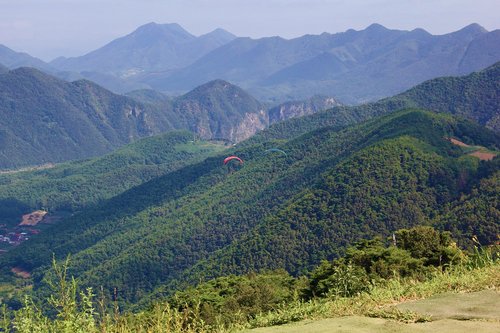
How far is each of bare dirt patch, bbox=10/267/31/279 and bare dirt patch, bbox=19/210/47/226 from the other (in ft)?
188

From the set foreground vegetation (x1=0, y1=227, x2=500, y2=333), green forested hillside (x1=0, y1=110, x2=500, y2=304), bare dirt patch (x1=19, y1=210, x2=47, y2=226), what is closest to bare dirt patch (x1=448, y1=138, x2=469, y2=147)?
green forested hillside (x1=0, y1=110, x2=500, y2=304)

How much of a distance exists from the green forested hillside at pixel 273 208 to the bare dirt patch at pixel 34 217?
1619 inches

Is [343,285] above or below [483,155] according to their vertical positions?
above

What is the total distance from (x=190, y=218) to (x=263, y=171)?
930 inches

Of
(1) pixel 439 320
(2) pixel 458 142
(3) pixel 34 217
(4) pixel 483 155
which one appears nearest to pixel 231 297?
(1) pixel 439 320

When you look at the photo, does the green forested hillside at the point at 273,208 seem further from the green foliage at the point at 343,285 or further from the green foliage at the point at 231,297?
the green foliage at the point at 343,285

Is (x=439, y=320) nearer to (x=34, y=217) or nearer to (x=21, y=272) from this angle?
(x=21, y=272)

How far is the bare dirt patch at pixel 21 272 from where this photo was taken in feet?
416

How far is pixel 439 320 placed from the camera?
13.1 metres

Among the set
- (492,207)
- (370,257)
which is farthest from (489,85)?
(370,257)

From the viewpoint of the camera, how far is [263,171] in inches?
5310

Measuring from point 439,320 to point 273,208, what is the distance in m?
97.7

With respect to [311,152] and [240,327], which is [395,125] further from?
[240,327]

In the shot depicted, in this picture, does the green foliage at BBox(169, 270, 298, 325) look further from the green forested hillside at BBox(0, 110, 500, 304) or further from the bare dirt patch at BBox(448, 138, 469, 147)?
the bare dirt patch at BBox(448, 138, 469, 147)
